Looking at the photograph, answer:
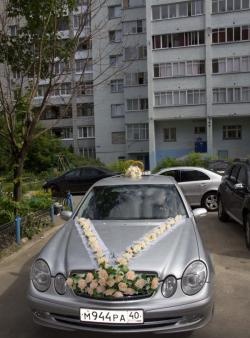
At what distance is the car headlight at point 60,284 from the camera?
4.34m

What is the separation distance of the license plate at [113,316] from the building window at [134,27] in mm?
46614

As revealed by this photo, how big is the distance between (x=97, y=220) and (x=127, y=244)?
41.6 inches

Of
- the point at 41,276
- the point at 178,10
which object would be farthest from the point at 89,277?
the point at 178,10

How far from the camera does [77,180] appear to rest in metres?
23.1

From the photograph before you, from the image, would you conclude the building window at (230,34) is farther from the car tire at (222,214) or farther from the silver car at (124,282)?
the silver car at (124,282)

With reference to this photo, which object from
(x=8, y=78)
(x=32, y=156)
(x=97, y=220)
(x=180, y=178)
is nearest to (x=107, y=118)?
(x=32, y=156)

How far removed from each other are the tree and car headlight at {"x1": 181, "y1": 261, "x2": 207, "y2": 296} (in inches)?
240

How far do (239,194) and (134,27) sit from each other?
138ft

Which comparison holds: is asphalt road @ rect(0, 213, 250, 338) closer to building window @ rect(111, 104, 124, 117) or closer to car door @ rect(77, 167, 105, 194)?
car door @ rect(77, 167, 105, 194)

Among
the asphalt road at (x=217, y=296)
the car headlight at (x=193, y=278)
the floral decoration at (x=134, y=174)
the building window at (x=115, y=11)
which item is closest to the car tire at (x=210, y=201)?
the asphalt road at (x=217, y=296)

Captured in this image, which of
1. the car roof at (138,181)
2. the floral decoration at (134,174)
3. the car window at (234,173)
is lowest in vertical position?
the car window at (234,173)

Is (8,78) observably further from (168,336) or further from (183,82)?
(183,82)

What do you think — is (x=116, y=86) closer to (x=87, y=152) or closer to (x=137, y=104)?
(x=137, y=104)

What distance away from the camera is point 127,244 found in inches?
190
